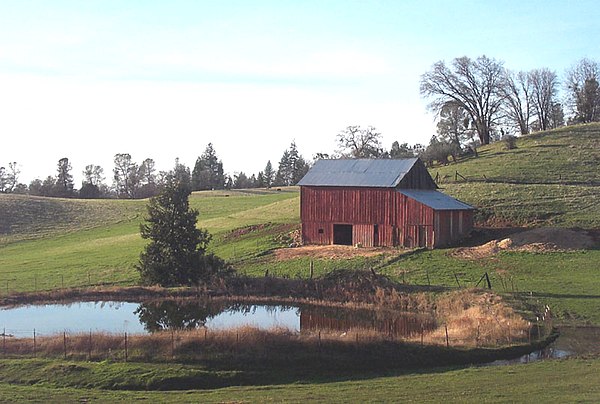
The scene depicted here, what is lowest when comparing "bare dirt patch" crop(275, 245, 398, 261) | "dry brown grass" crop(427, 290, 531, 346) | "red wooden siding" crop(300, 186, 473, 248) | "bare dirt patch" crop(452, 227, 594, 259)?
"dry brown grass" crop(427, 290, 531, 346)

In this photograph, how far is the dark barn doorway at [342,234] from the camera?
2063 inches

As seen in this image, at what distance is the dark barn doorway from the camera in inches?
2063

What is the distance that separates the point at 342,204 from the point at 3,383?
33832 mm

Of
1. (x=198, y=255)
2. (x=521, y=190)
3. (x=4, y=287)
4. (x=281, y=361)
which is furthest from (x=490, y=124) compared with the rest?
(x=281, y=361)

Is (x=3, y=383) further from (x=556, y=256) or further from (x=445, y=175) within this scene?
(x=445, y=175)

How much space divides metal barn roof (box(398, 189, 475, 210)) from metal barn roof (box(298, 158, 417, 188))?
4.88ft

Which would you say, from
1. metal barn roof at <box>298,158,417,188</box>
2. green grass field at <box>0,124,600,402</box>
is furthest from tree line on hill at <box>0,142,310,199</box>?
metal barn roof at <box>298,158,417,188</box>

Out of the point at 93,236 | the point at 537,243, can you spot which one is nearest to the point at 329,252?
the point at 537,243

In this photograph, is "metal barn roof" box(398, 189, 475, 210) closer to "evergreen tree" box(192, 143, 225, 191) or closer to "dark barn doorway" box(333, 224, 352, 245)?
"dark barn doorway" box(333, 224, 352, 245)

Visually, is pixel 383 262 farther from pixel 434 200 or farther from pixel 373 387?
pixel 373 387

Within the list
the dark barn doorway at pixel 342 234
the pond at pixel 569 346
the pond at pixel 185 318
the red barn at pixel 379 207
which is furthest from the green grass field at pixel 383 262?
the pond at pixel 185 318

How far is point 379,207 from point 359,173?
14.4 ft

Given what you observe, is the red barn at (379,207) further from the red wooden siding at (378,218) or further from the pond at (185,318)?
the pond at (185,318)

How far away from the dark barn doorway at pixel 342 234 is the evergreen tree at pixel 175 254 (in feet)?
43.8
